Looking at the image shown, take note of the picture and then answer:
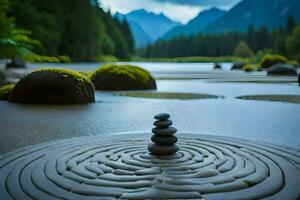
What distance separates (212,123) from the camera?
6.88 metres

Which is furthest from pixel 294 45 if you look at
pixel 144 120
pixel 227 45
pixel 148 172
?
pixel 227 45

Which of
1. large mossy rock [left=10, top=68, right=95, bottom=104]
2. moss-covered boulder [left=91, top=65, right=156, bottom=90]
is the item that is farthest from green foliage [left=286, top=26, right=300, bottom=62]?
large mossy rock [left=10, top=68, right=95, bottom=104]

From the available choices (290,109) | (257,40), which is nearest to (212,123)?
(290,109)

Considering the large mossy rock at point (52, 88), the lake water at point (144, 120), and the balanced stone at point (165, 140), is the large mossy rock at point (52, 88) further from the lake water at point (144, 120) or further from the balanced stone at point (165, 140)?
the balanced stone at point (165, 140)

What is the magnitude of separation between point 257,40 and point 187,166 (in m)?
103

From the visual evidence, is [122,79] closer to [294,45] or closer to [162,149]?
[162,149]

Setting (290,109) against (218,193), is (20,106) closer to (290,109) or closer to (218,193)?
(290,109)

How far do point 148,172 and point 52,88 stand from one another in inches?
276

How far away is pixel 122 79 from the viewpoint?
15078mm

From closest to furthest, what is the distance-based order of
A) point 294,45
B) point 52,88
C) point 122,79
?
point 52,88 < point 122,79 < point 294,45

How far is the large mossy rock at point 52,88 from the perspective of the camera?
32.3ft

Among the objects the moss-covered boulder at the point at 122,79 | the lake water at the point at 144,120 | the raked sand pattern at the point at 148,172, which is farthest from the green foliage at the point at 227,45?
the raked sand pattern at the point at 148,172

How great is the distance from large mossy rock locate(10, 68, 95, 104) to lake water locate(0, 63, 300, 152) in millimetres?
470

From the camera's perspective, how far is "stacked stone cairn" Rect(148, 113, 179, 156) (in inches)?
150
